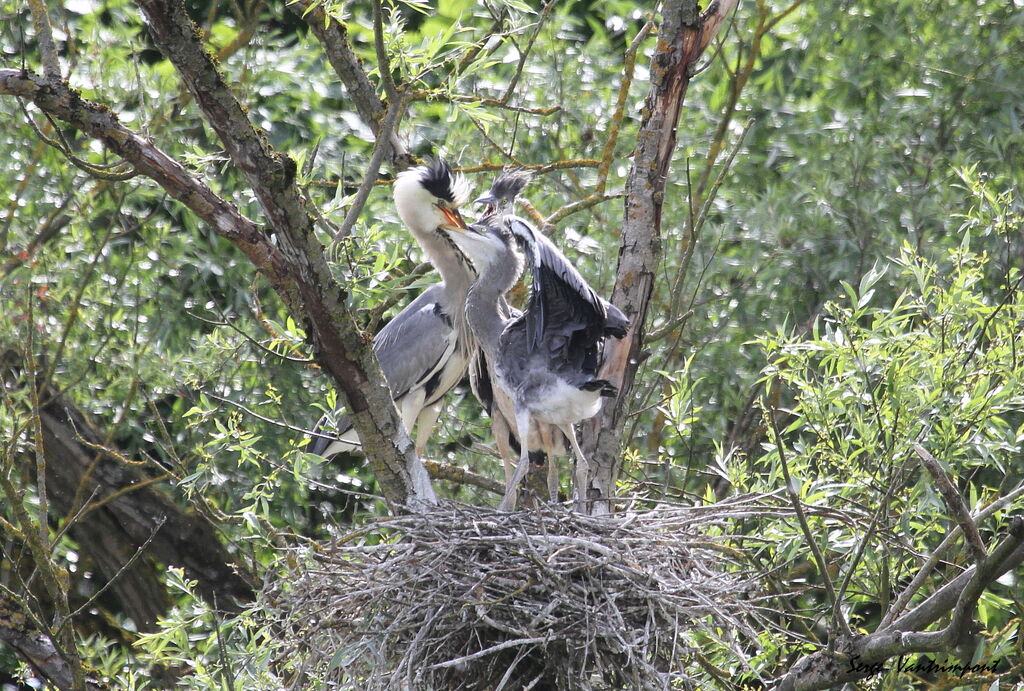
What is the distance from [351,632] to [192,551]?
234 centimetres

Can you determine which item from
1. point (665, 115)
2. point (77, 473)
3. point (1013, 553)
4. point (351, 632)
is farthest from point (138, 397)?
point (1013, 553)

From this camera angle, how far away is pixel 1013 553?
2.43 metres

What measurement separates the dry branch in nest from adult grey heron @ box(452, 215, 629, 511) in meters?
0.31

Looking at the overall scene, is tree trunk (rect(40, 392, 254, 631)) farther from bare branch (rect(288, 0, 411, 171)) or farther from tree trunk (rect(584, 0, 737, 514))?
tree trunk (rect(584, 0, 737, 514))

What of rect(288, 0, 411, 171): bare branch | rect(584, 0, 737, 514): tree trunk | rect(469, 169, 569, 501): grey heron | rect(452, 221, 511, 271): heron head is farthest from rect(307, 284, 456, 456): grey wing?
rect(584, 0, 737, 514): tree trunk

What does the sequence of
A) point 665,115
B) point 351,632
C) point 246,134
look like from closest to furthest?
point 246,134 → point 351,632 → point 665,115

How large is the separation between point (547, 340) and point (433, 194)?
0.84m

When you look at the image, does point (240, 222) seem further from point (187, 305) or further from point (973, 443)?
point (187, 305)

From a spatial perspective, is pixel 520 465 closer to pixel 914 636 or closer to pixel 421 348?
pixel 421 348

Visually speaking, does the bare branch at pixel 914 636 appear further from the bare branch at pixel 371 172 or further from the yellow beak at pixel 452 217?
the yellow beak at pixel 452 217

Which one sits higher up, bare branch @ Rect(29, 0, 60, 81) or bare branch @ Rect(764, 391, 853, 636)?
bare branch @ Rect(29, 0, 60, 81)

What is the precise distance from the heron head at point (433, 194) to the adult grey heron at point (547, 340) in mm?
252

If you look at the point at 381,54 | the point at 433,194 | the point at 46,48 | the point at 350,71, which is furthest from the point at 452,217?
the point at 46,48

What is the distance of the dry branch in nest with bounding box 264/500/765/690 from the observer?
291cm
